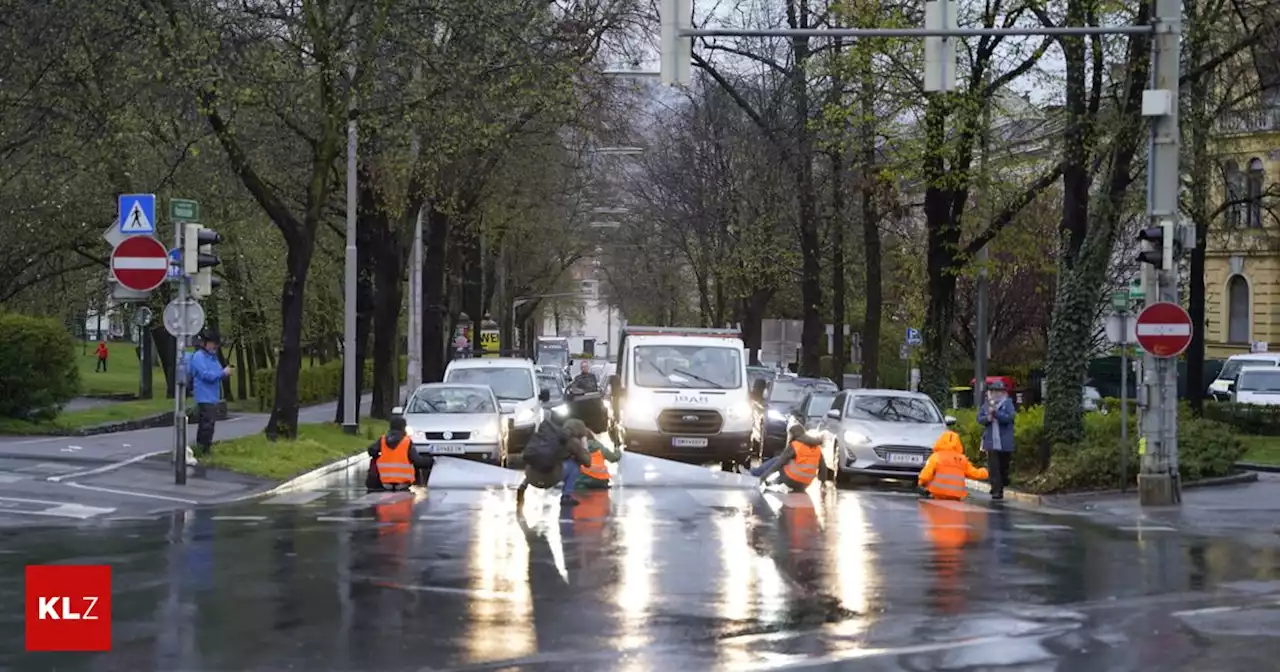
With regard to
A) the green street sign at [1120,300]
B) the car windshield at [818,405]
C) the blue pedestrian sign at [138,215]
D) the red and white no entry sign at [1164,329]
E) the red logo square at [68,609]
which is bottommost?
the red logo square at [68,609]

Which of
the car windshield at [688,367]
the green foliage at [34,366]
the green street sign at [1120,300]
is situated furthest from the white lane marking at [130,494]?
the green street sign at [1120,300]

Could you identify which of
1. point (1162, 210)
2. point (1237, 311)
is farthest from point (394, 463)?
point (1237, 311)

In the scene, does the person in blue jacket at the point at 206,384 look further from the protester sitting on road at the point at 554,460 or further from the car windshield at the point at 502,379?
the car windshield at the point at 502,379

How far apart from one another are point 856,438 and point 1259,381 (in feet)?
84.4

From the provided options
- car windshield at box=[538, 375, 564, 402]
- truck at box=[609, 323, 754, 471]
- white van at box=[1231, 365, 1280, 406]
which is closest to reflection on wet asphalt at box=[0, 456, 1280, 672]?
truck at box=[609, 323, 754, 471]

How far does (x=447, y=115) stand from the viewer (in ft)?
86.4

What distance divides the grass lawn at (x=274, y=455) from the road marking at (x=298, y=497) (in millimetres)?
1255

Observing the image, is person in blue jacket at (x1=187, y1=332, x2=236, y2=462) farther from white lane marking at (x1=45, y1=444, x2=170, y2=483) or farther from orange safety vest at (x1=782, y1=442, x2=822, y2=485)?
orange safety vest at (x1=782, y1=442, x2=822, y2=485)

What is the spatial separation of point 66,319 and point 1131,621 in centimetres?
4717

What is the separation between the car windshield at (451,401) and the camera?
2638 cm

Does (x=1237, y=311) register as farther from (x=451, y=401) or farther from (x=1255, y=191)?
(x=451, y=401)

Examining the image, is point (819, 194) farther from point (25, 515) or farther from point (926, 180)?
point (25, 515)

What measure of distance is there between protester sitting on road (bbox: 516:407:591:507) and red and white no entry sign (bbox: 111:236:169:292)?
4.89 m

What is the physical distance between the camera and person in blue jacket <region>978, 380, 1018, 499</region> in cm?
2230
